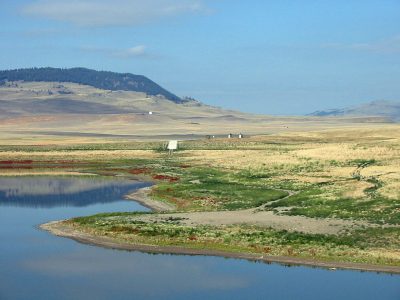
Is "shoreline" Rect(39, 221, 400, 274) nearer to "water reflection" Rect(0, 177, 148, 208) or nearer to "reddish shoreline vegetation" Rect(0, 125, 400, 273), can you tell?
"reddish shoreline vegetation" Rect(0, 125, 400, 273)

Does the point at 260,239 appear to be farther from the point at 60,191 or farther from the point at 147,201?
the point at 60,191

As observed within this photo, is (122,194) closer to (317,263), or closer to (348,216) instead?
(348,216)

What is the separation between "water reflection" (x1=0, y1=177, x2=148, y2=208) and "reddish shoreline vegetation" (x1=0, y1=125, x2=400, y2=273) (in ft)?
13.6

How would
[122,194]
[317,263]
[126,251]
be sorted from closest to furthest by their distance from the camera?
[317,263] → [126,251] → [122,194]

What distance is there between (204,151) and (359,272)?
8691 cm

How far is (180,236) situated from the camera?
49.3m

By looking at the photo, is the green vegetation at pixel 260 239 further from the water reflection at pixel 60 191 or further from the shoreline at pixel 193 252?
the water reflection at pixel 60 191

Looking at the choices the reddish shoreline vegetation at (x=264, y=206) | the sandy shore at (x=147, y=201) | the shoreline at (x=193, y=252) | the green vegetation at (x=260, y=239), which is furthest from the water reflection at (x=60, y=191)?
the green vegetation at (x=260, y=239)

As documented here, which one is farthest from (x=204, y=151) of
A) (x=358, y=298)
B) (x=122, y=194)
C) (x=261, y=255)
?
(x=358, y=298)

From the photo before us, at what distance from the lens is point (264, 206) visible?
6281 cm

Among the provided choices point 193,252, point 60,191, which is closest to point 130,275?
point 193,252

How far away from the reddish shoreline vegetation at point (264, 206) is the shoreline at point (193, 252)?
0.08m

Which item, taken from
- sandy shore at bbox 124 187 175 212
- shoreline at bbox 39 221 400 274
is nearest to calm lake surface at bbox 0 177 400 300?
shoreline at bbox 39 221 400 274

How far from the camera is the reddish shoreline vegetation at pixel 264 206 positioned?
151 ft
